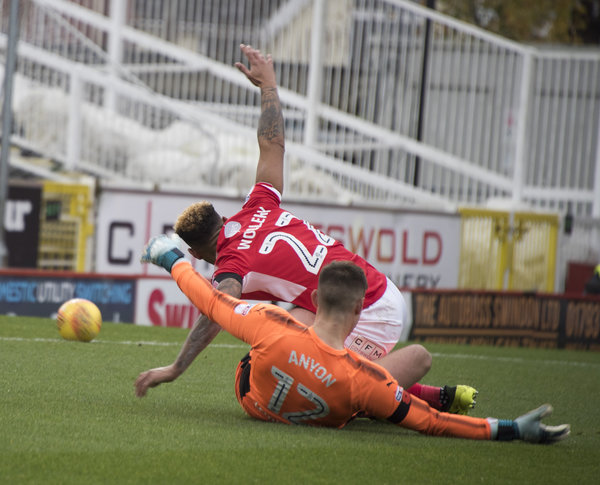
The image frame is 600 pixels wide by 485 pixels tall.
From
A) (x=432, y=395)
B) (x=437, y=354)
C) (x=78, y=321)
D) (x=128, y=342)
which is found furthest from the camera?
(x=437, y=354)

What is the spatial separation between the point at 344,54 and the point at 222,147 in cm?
Result: 340

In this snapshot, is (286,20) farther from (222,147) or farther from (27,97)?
(27,97)

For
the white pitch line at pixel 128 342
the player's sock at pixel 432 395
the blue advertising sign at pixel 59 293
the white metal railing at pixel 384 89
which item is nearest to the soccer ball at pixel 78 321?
the white pitch line at pixel 128 342

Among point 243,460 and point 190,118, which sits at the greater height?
point 190,118

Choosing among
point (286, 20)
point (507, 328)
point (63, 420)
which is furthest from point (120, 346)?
point (286, 20)

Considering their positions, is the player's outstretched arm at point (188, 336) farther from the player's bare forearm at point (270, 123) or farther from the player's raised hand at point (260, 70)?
the player's raised hand at point (260, 70)

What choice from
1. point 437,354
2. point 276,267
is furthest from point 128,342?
point 276,267

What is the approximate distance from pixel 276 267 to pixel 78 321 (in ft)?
12.1

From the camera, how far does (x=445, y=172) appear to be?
19.0 metres

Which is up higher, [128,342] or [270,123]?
[270,123]

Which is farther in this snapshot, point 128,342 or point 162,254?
point 128,342

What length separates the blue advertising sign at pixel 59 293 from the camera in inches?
468

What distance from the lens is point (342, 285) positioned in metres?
5.45

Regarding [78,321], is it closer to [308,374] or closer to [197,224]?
[197,224]
